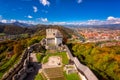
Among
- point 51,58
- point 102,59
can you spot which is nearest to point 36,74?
point 51,58

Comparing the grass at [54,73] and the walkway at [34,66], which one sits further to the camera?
the walkway at [34,66]

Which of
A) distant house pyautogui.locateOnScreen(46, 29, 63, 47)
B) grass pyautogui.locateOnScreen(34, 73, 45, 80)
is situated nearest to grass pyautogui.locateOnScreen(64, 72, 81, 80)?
grass pyautogui.locateOnScreen(34, 73, 45, 80)

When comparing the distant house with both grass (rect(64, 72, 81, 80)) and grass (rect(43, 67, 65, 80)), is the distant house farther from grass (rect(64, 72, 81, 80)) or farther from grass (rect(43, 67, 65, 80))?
grass (rect(64, 72, 81, 80))

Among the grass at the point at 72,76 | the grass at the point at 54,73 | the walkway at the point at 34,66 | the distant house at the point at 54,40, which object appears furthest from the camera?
the distant house at the point at 54,40

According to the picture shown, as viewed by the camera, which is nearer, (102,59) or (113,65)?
(113,65)

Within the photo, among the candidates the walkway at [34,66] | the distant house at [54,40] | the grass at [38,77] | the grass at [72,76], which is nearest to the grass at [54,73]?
the grass at [72,76]

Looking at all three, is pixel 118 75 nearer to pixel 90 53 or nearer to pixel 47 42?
pixel 90 53

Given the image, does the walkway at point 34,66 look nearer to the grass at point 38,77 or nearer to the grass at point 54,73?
the grass at point 38,77

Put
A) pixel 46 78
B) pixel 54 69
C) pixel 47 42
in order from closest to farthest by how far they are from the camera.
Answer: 1. pixel 46 78
2. pixel 54 69
3. pixel 47 42

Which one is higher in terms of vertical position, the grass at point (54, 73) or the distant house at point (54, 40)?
the distant house at point (54, 40)

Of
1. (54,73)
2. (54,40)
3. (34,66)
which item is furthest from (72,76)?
(54,40)

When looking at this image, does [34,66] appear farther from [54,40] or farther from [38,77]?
[54,40]
